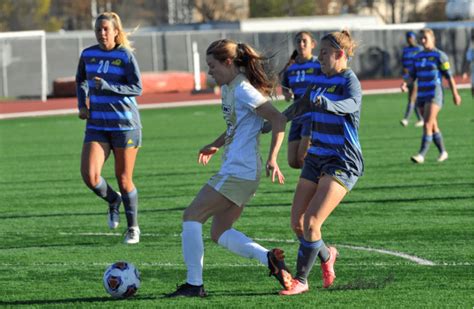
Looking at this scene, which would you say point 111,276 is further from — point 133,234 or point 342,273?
point 133,234

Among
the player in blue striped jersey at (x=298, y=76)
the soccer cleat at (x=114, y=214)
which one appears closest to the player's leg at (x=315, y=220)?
the soccer cleat at (x=114, y=214)

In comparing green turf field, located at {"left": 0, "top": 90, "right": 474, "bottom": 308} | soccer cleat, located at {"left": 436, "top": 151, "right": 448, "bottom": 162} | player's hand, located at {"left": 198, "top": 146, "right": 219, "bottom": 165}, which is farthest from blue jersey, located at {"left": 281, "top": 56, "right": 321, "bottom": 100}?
player's hand, located at {"left": 198, "top": 146, "right": 219, "bottom": 165}

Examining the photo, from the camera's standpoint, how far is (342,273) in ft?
30.5

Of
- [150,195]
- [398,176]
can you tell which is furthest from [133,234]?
[398,176]

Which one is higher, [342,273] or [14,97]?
[342,273]

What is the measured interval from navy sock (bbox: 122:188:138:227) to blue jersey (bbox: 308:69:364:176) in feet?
10.9

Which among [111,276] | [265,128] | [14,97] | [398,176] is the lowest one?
[14,97]

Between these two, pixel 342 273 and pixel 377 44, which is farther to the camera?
pixel 377 44

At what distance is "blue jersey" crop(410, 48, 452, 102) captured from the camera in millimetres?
18781

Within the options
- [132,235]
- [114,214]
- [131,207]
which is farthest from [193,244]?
[114,214]

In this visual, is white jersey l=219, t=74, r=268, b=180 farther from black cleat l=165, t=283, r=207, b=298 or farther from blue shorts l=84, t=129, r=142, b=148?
blue shorts l=84, t=129, r=142, b=148

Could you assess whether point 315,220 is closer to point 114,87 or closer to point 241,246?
point 241,246

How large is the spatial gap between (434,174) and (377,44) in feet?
137

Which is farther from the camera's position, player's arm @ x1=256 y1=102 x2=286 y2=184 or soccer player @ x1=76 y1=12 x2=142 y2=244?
soccer player @ x1=76 y1=12 x2=142 y2=244
